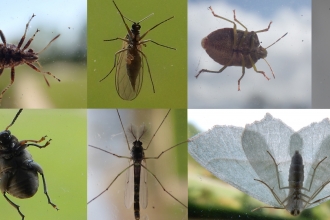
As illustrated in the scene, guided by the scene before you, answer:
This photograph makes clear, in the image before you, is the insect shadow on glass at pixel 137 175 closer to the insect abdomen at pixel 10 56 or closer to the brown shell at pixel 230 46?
the brown shell at pixel 230 46

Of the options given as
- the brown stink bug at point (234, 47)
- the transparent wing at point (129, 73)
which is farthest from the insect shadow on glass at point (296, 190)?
the transparent wing at point (129, 73)

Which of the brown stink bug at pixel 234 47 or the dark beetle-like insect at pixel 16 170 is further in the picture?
the brown stink bug at pixel 234 47

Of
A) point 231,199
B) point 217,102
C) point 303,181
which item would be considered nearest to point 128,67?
point 217,102

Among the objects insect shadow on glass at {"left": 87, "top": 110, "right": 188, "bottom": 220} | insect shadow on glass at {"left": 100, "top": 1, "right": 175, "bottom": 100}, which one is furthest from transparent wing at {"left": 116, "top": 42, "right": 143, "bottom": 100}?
insect shadow on glass at {"left": 87, "top": 110, "right": 188, "bottom": 220}

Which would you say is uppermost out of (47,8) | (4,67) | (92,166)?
(47,8)

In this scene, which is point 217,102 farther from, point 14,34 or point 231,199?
point 14,34

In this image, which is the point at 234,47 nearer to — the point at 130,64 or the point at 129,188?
the point at 130,64
